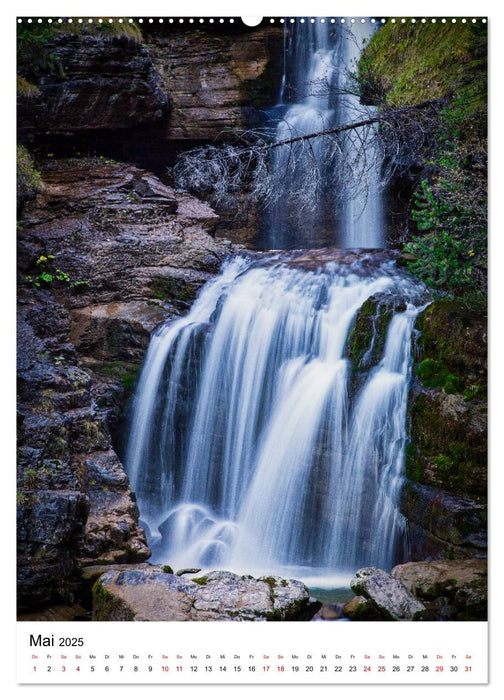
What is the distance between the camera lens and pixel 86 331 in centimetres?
565

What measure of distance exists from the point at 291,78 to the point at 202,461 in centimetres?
389

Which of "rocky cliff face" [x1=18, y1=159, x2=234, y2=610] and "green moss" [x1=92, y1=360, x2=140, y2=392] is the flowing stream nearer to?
"green moss" [x1=92, y1=360, x2=140, y2=392]

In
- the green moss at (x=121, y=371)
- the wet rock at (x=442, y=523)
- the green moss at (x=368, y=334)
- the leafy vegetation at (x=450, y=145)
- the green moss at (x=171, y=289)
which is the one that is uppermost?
the leafy vegetation at (x=450, y=145)

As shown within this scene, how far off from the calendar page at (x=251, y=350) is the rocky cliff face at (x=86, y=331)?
21 millimetres

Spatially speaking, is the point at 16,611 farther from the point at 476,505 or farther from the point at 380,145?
the point at 380,145

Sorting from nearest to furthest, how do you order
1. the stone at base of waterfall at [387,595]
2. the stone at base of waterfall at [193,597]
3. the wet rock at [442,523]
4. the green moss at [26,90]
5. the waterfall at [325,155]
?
the stone at base of waterfall at [193,597] → the stone at base of waterfall at [387,595] → the wet rock at [442,523] → the green moss at [26,90] → the waterfall at [325,155]

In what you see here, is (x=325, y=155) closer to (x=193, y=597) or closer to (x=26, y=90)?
(x=26, y=90)

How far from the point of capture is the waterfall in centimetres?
473

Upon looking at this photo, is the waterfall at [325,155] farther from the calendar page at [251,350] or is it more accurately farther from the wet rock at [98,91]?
the wet rock at [98,91]

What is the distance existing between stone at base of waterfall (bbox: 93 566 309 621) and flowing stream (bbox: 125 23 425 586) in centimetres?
93

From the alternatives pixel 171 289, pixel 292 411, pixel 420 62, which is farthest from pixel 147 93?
pixel 292 411

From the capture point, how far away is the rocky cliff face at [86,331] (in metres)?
3.56

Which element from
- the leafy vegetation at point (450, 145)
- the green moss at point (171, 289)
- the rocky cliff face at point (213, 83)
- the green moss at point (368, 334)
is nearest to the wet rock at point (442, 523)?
the green moss at point (368, 334)

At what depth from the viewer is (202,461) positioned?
5.05m
